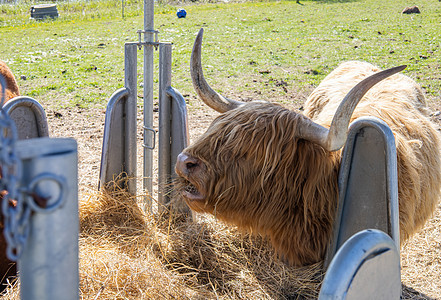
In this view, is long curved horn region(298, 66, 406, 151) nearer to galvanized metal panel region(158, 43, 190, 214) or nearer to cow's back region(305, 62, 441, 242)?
cow's back region(305, 62, 441, 242)

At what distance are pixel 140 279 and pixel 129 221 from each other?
3.39ft

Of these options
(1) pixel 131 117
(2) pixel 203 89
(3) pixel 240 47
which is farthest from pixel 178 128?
(3) pixel 240 47

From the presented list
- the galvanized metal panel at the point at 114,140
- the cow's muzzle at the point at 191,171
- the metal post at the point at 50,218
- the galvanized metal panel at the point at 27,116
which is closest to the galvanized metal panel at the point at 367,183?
the cow's muzzle at the point at 191,171

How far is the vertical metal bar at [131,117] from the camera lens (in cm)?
354

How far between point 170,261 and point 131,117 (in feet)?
3.96

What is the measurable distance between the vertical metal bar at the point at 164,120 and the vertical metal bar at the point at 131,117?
212 millimetres

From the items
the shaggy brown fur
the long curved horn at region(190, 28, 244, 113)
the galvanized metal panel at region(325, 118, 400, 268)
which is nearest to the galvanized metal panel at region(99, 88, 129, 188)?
the long curved horn at region(190, 28, 244, 113)

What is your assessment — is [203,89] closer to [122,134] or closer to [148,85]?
[148,85]

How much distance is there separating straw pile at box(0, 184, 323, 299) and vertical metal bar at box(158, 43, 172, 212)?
25 cm

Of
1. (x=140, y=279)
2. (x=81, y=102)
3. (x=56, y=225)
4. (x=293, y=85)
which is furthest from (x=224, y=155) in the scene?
(x=293, y=85)

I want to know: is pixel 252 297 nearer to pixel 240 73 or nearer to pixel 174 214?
pixel 174 214

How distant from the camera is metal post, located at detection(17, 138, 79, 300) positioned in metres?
0.83

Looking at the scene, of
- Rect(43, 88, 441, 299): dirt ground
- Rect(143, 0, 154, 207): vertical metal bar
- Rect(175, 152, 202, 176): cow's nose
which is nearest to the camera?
Rect(175, 152, 202, 176): cow's nose

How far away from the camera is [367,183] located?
2.39 metres
